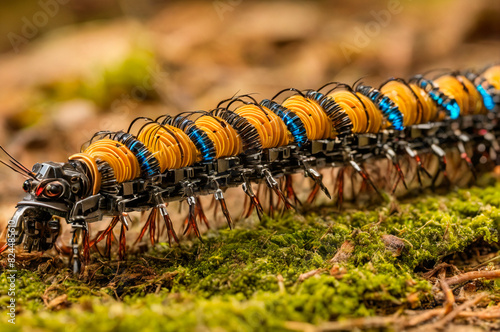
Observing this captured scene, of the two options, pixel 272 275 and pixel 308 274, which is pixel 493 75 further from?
pixel 272 275

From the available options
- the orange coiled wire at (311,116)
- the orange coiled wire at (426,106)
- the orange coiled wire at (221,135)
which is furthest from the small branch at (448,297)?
the orange coiled wire at (426,106)

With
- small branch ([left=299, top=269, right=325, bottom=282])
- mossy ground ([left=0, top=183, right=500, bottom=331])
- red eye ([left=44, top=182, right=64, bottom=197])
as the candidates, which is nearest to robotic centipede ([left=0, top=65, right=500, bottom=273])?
red eye ([left=44, top=182, right=64, bottom=197])

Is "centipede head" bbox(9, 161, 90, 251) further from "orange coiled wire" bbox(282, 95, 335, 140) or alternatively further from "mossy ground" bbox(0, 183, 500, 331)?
"orange coiled wire" bbox(282, 95, 335, 140)

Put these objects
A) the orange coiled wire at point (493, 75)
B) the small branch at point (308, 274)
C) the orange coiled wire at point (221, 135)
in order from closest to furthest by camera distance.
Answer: the small branch at point (308, 274), the orange coiled wire at point (221, 135), the orange coiled wire at point (493, 75)

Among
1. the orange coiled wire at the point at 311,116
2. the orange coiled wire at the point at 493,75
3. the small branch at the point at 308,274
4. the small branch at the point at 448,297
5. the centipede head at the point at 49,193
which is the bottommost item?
the small branch at the point at 448,297

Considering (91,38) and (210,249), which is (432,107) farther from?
(91,38)

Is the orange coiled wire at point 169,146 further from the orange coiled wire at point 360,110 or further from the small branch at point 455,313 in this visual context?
the small branch at point 455,313
